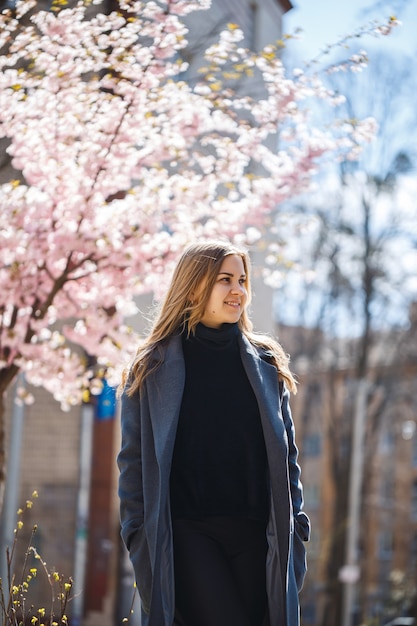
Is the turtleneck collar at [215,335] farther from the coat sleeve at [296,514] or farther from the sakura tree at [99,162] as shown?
the sakura tree at [99,162]

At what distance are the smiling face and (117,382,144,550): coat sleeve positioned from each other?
0.40 m

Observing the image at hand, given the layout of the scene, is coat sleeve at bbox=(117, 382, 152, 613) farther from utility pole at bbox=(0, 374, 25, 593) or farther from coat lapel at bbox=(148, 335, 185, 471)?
utility pole at bbox=(0, 374, 25, 593)

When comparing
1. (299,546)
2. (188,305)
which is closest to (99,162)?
(188,305)

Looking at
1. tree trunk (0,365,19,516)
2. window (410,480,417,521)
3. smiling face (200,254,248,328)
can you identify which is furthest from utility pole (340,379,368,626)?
window (410,480,417,521)

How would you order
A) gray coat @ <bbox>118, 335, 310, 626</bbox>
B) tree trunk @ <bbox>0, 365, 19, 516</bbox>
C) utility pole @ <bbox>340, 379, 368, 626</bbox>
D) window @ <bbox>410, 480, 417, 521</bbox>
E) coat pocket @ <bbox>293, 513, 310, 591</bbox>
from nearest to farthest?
1. gray coat @ <bbox>118, 335, 310, 626</bbox>
2. coat pocket @ <bbox>293, 513, 310, 591</bbox>
3. tree trunk @ <bbox>0, 365, 19, 516</bbox>
4. utility pole @ <bbox>340, 379, 368, 626</bbox>
5. window @ <bbox>410, 480, 417, 521</bbox>

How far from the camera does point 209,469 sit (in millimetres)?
3568

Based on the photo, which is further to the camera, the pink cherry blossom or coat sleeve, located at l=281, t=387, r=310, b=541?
the pink cherry blossom

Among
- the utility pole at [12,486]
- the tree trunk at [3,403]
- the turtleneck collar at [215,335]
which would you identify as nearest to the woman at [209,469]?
the turtleneck collar at [215,335]

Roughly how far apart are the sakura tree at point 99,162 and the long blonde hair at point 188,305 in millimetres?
2145

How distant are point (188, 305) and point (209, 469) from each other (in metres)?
0.63

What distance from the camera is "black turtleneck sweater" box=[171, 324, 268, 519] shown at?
3.55 meters

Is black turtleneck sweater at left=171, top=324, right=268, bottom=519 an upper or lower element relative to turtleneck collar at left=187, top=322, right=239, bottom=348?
lower

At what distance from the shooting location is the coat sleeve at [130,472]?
3.60 metres

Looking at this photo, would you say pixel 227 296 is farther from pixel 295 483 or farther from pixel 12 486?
pixel 12 486
